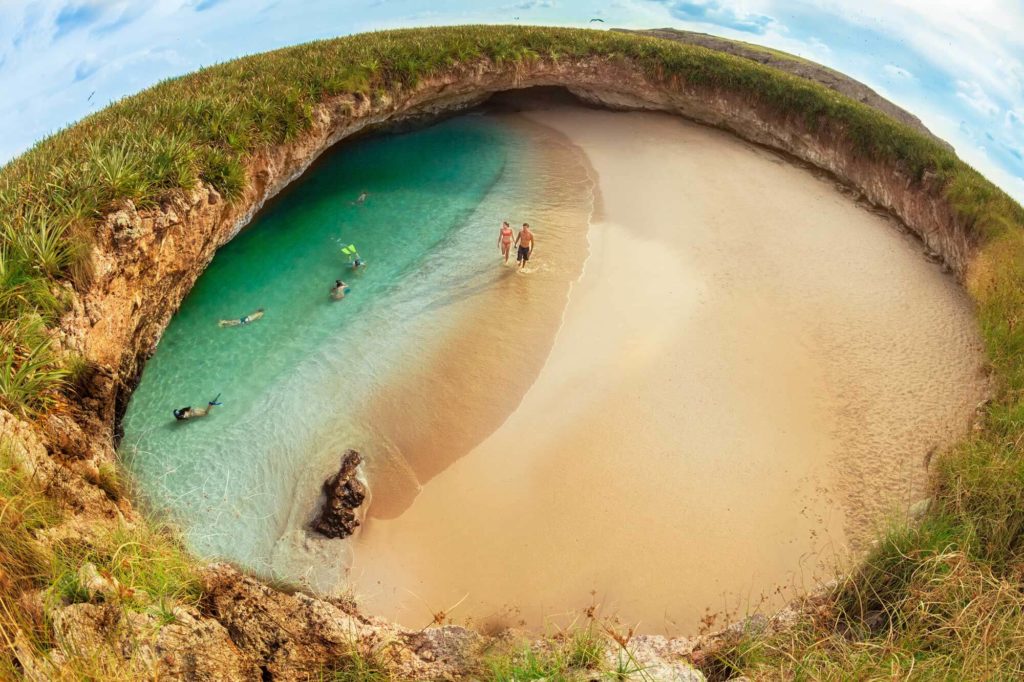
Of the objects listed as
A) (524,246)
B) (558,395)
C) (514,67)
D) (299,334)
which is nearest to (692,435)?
(558,395)

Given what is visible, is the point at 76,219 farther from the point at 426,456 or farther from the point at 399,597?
the point at 399,597

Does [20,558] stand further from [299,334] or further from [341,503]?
[299,334]

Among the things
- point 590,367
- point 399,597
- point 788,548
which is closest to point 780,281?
point 590,367

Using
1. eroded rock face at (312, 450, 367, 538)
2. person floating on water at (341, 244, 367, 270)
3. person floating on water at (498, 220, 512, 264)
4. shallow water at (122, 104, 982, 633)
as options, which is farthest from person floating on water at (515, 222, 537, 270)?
eroded rock face at (312, 450, 367, 538)

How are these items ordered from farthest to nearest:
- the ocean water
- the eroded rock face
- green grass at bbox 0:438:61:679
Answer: the ocean water → the eroded rock face → green grass at bbox 0:438:61:679

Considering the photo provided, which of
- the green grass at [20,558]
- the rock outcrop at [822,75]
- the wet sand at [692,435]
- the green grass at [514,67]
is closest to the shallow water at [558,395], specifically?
the wet sand at [692,435]

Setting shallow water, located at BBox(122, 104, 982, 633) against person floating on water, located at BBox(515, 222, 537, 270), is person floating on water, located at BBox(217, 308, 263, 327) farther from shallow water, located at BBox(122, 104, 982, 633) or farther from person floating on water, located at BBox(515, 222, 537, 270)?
person floating on water, located at BBox(515, 222, 537, 270)

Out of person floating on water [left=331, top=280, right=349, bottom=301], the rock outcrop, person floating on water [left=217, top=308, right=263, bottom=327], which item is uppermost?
the rock outcrop
